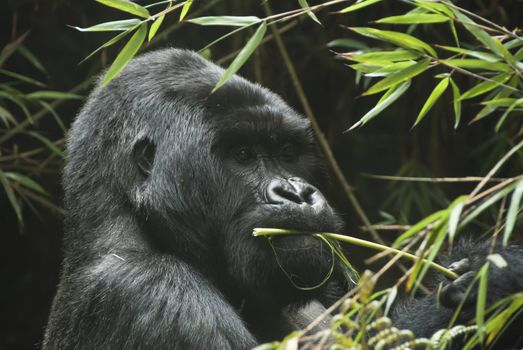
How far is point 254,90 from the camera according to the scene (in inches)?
147

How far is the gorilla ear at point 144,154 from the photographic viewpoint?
11.5ft

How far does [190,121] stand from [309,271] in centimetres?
82

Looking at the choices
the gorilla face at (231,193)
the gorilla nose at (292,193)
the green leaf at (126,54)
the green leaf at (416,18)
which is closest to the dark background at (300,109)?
the gorilla face at (231,193)

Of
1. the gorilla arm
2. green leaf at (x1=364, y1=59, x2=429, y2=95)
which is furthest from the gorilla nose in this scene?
green leaf at (x1=364, y1=59, x2=429, y2=95)

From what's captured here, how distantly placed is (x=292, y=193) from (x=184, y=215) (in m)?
0.46

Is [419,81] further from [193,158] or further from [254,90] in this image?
[193,158]

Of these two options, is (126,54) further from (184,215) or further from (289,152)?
(289,152)

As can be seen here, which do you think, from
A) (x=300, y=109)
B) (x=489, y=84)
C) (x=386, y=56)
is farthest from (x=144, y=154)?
(x=300, y=109)

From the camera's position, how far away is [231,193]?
347cm

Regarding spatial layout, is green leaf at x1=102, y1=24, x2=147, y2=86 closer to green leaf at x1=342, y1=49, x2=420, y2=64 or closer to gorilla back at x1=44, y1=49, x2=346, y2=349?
gorilla back at x1=44, y1=49, x2=346, y2=349

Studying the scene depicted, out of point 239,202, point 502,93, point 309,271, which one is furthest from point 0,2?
point 502,93

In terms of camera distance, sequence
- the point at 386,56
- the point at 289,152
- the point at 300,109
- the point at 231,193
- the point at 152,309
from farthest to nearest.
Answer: the point at 300,109, the point at 289,152, the point at 231,193, the point at 152,309, the point at 386,56

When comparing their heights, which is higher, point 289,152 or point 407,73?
point 407,73

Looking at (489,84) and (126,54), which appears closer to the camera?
(489,84)
